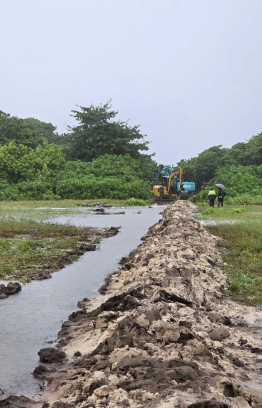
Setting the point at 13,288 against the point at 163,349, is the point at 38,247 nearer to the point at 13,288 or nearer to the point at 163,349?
the point at 13,288

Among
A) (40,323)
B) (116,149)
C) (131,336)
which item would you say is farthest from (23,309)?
(116,149)

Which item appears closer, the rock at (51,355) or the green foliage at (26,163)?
the rock at (51,355)

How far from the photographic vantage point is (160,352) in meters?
4.66

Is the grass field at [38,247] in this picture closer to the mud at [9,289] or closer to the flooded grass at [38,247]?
the flooded grass at [38,247]

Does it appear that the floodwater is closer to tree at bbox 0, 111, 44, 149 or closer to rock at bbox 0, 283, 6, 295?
rock at bbox 0, 283, 6, 295

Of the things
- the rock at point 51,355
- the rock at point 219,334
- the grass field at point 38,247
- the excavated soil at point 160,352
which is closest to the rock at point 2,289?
the grass field at point 38,247

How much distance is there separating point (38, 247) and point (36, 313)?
604cm

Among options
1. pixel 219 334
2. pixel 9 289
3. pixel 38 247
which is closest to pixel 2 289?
pixel 9 289

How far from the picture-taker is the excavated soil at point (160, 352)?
12.3ft

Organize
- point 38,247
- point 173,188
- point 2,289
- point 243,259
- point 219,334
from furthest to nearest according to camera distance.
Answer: point 173,188 < point 38,247 < point 243,259 < point 2,289 < point 219,334

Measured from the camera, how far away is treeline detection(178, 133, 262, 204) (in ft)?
139

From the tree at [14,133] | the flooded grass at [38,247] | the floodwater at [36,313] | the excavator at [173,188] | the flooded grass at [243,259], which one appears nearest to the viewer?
the floodwater at [36,313]

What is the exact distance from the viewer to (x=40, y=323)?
671cm

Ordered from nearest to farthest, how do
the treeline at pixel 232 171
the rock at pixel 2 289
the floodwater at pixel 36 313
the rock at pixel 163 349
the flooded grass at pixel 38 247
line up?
the rock at pixel 163 349
the floodwater at pixel 36 313
the rock at pixel 2 289
the flooded grass at pixel 38 247
the treeline at pixel 232 171
